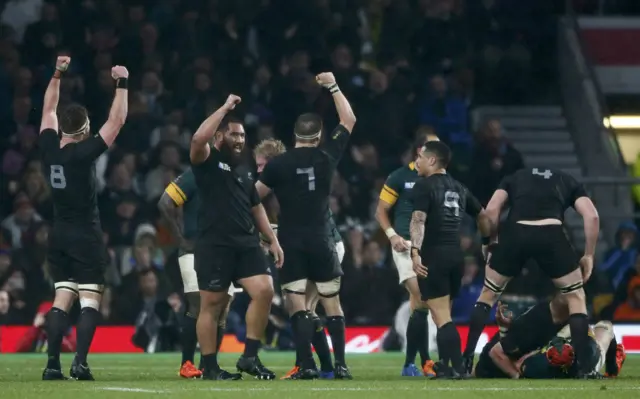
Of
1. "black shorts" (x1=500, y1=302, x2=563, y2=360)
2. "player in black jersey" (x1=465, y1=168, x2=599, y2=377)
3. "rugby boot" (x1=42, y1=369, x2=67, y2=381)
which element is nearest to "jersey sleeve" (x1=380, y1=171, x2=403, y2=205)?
"player in black jersey" (x1=465, y1=168, x2=599, y2=377)

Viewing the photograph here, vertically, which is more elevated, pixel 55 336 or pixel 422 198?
pixel 422 198

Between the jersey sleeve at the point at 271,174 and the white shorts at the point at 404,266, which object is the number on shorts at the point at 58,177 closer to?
the jersey sleeve at the point at 271,174

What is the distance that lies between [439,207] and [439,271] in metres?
0.55

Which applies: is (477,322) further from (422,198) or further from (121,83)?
(121,83)

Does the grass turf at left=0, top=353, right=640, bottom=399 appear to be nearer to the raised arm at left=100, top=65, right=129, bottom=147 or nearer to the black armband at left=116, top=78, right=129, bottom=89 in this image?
the raised arm at left=100, top=65, right=129, bottom=147

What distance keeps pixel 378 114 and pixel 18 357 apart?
24.0ft

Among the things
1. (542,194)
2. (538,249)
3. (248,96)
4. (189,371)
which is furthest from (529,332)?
(248,96)

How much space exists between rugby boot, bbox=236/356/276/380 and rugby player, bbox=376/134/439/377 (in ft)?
5.69

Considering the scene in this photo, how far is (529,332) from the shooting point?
1426cm

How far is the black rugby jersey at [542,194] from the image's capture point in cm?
1462

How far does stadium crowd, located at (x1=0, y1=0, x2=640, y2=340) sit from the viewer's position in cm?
2205

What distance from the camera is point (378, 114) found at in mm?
24609
